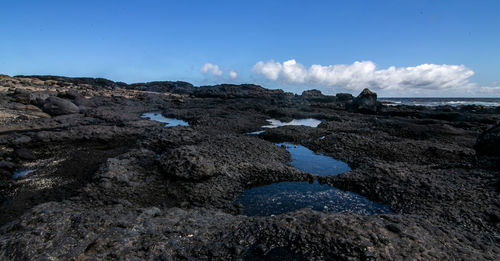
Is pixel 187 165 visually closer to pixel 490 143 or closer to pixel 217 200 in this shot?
pixel 217 200

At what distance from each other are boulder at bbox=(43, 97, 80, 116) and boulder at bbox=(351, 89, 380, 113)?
45214 millimetres

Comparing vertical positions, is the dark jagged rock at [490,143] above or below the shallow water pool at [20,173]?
above

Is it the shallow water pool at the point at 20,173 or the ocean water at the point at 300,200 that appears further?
the shallow water pool at the point at 20,173

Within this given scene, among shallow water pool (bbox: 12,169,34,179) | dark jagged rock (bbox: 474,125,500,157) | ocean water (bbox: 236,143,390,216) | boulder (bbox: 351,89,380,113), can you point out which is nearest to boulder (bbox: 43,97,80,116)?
shallow water pool (bbox: 12,169,34,179)

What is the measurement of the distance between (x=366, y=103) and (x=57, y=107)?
47.8 metres

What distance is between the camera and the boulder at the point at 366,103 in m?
40.0

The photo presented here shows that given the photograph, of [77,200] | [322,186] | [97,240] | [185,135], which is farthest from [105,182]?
[322,186]

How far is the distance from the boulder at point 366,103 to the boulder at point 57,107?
148 ft

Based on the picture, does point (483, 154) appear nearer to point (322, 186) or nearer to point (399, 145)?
point (399, 145)

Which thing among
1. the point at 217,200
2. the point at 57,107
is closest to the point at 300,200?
the point at 217,200

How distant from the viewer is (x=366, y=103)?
41.0 meters

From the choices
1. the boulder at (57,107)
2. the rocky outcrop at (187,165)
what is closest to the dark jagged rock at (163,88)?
the boulder at (57,107)

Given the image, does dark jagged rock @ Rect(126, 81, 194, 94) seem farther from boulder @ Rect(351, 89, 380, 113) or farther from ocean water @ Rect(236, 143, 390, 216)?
ocean water @ Rect(236, 143, 390, 216)

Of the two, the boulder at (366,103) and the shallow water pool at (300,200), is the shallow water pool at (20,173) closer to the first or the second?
the shallow water pool at (300,200)
